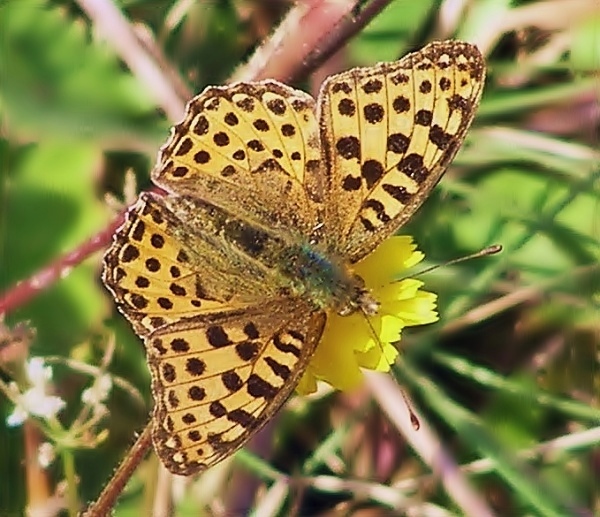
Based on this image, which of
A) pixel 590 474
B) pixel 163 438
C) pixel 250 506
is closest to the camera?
pixel 163 438

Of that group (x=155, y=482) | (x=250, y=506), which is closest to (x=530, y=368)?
(x=250, y=506)

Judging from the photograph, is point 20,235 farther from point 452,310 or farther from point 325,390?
point 452,310

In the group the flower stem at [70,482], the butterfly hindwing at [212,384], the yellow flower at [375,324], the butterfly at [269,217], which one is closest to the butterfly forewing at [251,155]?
the butterfly at [269,217]

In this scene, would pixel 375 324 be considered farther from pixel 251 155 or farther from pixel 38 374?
pixel 38 374

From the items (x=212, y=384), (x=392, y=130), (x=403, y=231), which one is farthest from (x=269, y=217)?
(x=403, y=231)

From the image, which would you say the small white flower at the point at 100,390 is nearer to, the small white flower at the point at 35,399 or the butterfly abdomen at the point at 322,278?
the small white flower at the point at 35,399

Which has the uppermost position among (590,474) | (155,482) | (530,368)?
(155,482)

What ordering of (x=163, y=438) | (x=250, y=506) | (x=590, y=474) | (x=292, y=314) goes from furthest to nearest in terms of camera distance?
(x=590, y=474) → (x=250, y=506) → (x=292, y=314) → (x=163, y=438)

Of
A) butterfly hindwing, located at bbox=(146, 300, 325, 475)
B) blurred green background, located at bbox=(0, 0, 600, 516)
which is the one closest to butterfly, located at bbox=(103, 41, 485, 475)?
butterfly hindwing, located at bbox=(146, 300, 325, 475)
